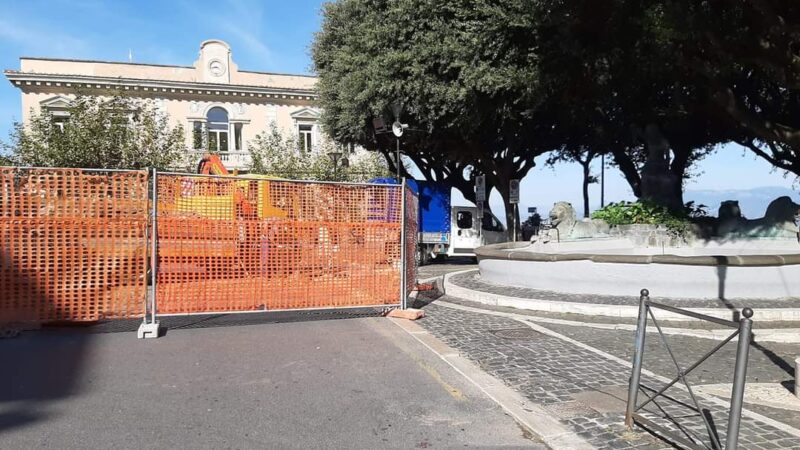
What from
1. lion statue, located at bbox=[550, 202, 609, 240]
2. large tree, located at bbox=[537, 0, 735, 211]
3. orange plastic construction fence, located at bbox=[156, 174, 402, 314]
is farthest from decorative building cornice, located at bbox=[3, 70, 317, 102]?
orange plastic construction fence, located at bbox=[156, 174, 402, 314]

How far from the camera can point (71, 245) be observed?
22.9ft

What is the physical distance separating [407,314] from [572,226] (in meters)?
6.00

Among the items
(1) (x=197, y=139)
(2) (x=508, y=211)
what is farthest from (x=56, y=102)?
(2) (x=508, y=211)

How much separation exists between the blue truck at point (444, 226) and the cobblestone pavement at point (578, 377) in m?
12.6

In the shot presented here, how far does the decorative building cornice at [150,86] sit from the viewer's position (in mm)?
34375

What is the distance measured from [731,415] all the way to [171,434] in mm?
3836

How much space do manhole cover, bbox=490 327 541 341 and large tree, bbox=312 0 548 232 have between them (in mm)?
8037

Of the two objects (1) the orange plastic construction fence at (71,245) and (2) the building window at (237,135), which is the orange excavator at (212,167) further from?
(2) the building window at (237,135)

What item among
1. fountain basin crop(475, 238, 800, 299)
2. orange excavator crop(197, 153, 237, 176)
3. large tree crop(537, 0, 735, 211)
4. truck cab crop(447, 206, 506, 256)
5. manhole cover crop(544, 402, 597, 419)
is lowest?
manhole cover crop(544, 402, 597, 419)

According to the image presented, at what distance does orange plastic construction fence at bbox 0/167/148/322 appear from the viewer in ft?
22.4

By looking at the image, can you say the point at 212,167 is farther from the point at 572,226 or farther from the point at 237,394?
the point at 237,394

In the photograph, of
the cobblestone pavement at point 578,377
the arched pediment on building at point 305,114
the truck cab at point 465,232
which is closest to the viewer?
the cobblestone pavement at point 578,377

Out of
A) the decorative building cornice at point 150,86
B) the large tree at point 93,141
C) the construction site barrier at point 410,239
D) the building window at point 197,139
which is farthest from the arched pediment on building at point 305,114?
the construction site barrier at point 410,239

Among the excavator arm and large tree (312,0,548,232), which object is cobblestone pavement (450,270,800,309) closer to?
large tree (312,0,548,232)
